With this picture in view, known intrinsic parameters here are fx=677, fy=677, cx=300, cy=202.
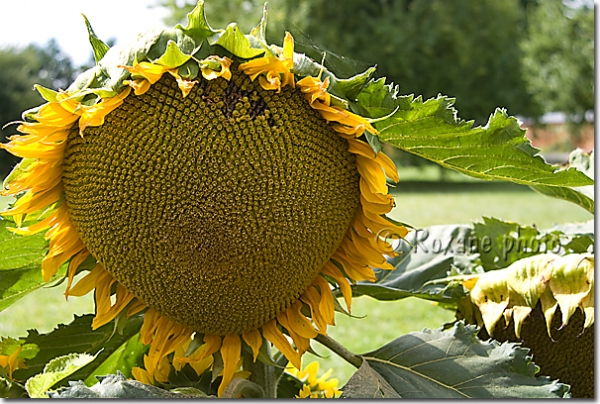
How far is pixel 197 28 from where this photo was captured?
60 centimetres

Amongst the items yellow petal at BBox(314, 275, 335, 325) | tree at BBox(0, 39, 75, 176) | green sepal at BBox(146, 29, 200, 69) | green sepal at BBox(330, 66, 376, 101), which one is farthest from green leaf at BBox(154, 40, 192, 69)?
tree at BBox(0, 39, 75, 176)

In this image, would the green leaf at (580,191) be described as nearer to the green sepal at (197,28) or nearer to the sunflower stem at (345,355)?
the sunflower stem at (345,355)

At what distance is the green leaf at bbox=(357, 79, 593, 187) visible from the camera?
0.65 m

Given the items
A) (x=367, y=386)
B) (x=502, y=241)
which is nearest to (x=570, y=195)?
(x=502, y=241)

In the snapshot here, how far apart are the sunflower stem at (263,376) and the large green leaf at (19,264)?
24 cm

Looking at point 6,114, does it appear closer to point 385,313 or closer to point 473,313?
point 385,313

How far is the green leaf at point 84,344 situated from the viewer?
80cm

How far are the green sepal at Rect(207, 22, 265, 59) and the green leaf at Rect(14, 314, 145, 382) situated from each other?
0.36 meters

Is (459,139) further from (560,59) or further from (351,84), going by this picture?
(560,59)

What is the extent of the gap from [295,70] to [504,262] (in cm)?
50

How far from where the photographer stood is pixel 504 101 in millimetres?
12719

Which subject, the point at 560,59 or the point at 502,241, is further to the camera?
the point at 560,59

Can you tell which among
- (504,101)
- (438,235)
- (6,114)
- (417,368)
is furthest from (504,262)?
(504,101)

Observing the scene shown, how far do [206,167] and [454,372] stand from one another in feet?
1.22
